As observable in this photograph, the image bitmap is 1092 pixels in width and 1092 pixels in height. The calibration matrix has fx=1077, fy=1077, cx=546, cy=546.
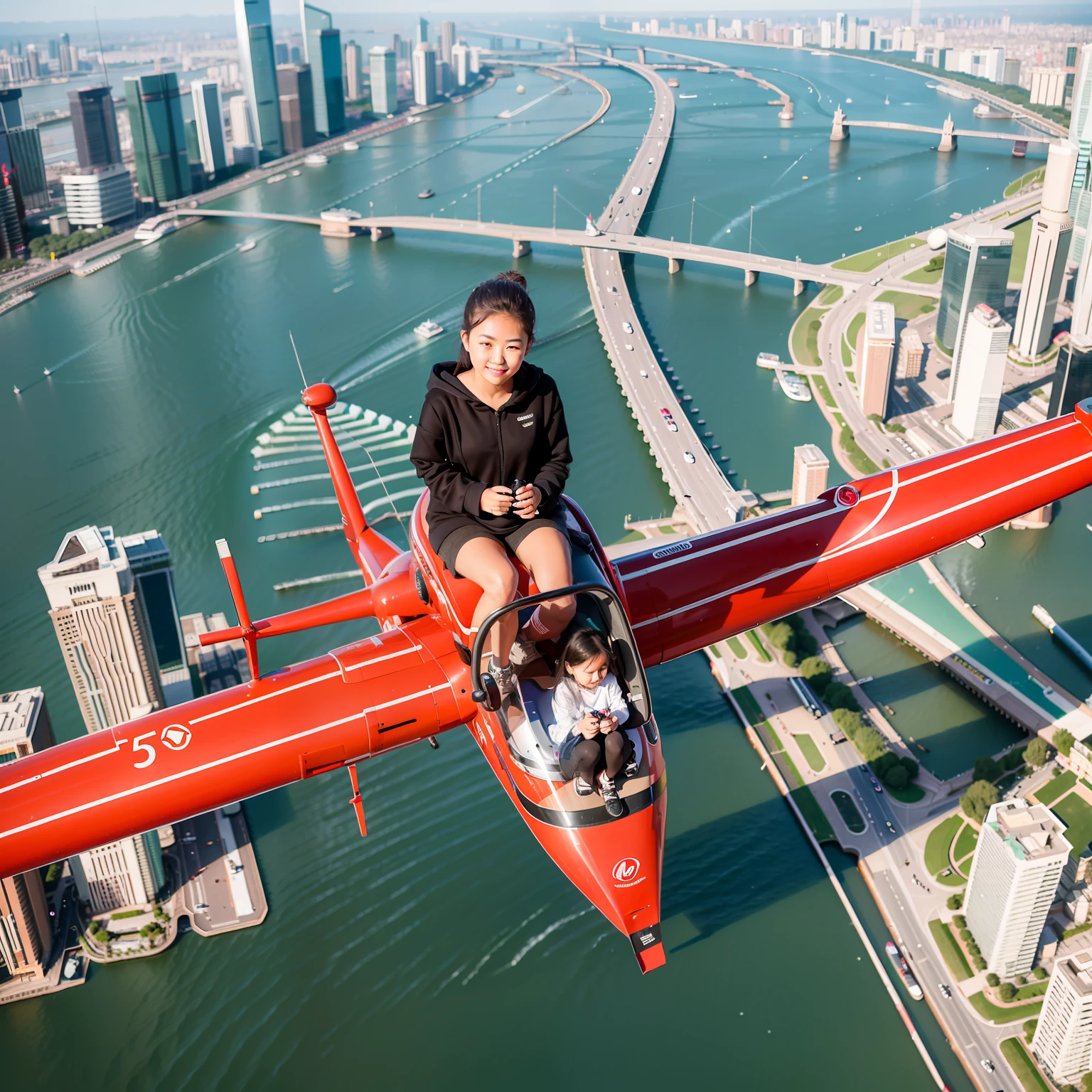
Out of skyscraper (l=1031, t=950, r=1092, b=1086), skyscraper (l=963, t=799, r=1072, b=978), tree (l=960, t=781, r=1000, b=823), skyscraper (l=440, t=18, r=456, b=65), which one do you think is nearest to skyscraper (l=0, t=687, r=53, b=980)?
skyscraper (l=963, t=799, r=1072, b=978)

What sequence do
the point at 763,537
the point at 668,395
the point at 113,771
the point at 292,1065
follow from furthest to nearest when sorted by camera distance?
the point at 668,395 → the point at 292,1065 → the point at 763,537 → the point at 113,771

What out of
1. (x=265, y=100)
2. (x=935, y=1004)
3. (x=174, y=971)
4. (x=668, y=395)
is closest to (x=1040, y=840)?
(x=935, y=1004)

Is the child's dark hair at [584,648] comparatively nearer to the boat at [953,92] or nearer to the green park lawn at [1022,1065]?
the green park lawn at [1022,1065]

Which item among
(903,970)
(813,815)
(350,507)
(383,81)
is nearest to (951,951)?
(903,970)

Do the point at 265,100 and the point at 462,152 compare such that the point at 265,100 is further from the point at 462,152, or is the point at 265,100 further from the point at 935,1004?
the point at 935,1004

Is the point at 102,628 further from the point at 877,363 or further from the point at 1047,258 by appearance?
the point at 1047,258

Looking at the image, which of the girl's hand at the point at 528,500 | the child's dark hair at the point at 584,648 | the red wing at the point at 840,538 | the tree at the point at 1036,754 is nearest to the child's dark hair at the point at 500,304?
the girl's hand at the point at 528,500

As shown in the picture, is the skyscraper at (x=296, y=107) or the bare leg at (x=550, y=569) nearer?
the bare leg at (x=550, y=569)

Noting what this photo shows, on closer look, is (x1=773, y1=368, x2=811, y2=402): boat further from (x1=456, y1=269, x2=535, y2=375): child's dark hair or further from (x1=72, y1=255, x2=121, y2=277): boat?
(x1=456, y1=269, x2=535, y2=375): child's dark hair
